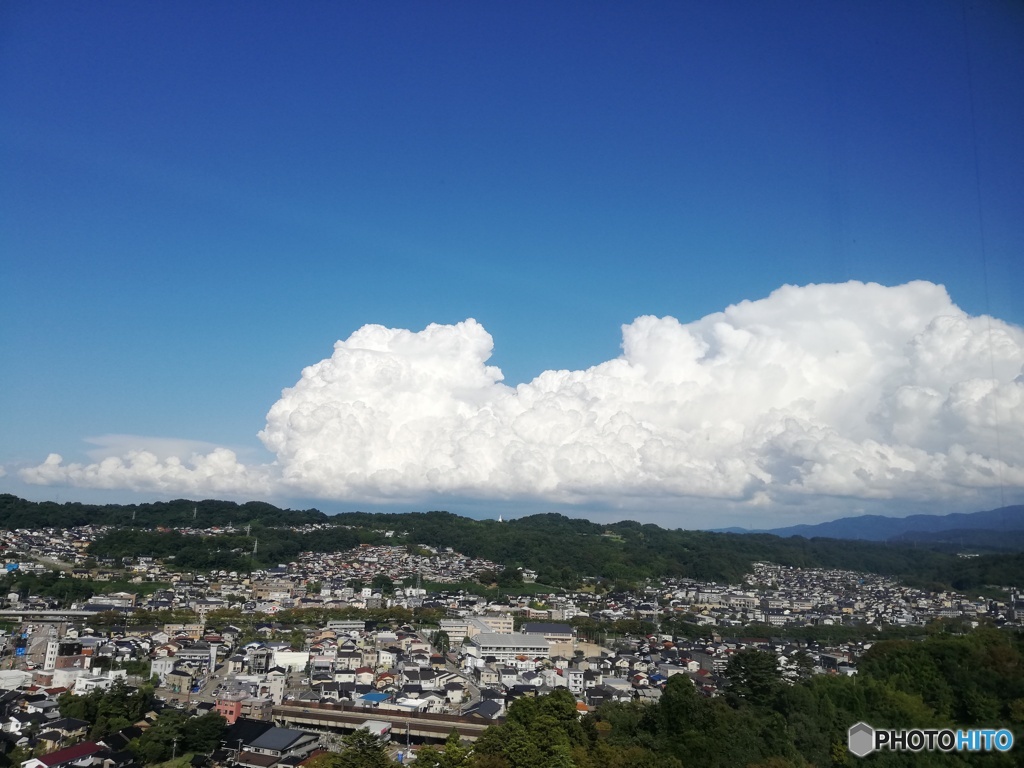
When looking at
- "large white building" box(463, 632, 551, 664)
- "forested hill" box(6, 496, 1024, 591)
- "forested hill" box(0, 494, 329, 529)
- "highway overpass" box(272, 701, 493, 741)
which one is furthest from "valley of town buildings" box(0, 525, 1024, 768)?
"forested hill" box(0, 494, 329, 529)

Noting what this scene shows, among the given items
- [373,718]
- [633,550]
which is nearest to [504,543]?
[633,550]

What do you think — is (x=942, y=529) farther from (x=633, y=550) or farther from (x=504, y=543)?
(x=504, y=543)

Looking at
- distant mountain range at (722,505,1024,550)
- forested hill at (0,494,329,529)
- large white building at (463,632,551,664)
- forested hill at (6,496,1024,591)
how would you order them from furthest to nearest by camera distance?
forested hill at (0,494,329,529) → forested hill at (6,496,1024,591) → large white building at (463,632,551,664) → distant mountain range at (722,505,1024,550)

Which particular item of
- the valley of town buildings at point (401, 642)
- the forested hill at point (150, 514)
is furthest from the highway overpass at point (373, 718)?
the forested hill at point (150, 514)

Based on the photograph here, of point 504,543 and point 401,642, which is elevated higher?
point 504,543

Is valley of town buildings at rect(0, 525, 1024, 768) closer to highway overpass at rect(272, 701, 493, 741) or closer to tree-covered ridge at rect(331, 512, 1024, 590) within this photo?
highway overpass at rect(272, 701, 493, 741)
